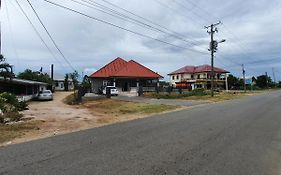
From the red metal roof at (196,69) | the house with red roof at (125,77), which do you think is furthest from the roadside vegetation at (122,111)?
the red metal roof at (196,69)

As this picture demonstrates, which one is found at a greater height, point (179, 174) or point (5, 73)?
point (5, 73)

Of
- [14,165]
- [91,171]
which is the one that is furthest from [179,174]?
[14,165]

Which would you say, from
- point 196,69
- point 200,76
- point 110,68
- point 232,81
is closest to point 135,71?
point 110,68

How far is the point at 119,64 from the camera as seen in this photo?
201ft

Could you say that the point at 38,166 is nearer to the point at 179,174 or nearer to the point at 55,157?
the point at 55,157

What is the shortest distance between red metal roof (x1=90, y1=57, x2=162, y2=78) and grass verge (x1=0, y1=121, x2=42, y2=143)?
3935cm

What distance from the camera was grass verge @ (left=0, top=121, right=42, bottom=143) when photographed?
1161cm

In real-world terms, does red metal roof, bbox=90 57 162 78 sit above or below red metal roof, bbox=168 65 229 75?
below

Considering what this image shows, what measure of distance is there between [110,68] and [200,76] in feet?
135

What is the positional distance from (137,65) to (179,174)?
5428 cm

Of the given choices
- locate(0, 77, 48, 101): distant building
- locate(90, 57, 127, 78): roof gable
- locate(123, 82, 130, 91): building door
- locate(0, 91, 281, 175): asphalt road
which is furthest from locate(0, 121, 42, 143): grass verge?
locate(90, 57, 127, 78): roof gable

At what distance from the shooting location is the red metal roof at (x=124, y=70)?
2197 inches

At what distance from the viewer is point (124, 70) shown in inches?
2249

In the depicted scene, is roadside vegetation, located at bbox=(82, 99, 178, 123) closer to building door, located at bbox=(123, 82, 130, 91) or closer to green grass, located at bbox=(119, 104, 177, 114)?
green grass, located at bbox=(119, 104, 177, 114)
